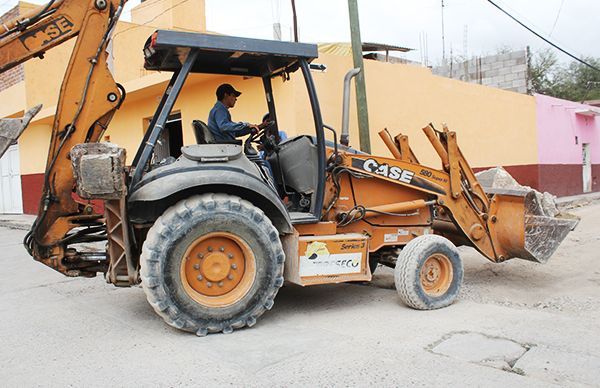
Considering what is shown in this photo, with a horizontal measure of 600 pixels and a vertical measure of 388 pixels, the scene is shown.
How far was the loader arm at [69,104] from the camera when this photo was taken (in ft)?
16.3

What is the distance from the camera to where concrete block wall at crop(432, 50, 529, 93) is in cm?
2056

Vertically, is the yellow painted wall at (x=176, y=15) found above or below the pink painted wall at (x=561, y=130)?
above

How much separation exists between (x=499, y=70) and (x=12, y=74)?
17.1 m

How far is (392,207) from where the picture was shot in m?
6.06

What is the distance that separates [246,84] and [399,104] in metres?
3.40

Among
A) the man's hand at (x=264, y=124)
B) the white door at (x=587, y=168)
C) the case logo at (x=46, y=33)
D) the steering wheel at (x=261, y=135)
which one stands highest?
the case logo at (x=46, y=33)

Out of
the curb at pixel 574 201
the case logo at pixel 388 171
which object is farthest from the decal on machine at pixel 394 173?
the curb at pixel 574 201

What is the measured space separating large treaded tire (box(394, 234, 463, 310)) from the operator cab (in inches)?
39.1

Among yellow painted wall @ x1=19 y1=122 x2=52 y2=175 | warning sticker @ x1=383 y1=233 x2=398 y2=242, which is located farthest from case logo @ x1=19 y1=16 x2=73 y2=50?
yellow painted wall @ x1=19 y1=122 x2=52 y2=175

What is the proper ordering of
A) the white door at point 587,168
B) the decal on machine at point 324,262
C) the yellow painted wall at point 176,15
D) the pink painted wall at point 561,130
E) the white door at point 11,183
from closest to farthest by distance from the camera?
the decal on machine at point 324,262
the pink painted wall at point 561,130
the yellow painted wall at point 176,15
the white door at point 11,183
the white door at point 587,168

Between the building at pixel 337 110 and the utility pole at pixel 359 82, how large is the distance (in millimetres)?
735

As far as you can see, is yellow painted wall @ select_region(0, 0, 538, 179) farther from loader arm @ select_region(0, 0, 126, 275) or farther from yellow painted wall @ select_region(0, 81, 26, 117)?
loader arm @ select_region(0, 0, 126, 275)

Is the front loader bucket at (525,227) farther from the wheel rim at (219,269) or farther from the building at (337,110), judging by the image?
the building at (337,110)

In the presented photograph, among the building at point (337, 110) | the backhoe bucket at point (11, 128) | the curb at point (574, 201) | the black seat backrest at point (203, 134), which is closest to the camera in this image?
the backhoe bucket at point (11, 128)
